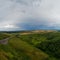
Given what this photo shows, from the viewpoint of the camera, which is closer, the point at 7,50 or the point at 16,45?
the point at 7,50

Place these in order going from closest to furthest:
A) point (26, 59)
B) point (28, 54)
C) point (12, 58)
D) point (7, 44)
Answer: point (12, 58) < point (26, 59) < point (28, 54) < point (7, 44)

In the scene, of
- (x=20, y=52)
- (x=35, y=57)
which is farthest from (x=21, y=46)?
(x=35, y=57)

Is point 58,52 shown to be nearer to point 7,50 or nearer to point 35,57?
point 35,57

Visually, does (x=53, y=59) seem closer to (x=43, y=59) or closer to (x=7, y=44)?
(x=43, y=59)

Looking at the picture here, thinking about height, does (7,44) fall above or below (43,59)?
above

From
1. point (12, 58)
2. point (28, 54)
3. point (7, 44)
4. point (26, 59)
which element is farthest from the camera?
point (7, 44)

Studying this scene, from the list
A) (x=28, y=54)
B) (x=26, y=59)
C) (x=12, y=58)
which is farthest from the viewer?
(x=28, y=54)

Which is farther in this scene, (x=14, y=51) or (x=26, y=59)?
(x=14, y=51)

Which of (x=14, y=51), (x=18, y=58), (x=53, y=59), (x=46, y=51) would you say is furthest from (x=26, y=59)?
(x=46, y=51)

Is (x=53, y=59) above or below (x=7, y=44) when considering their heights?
below
